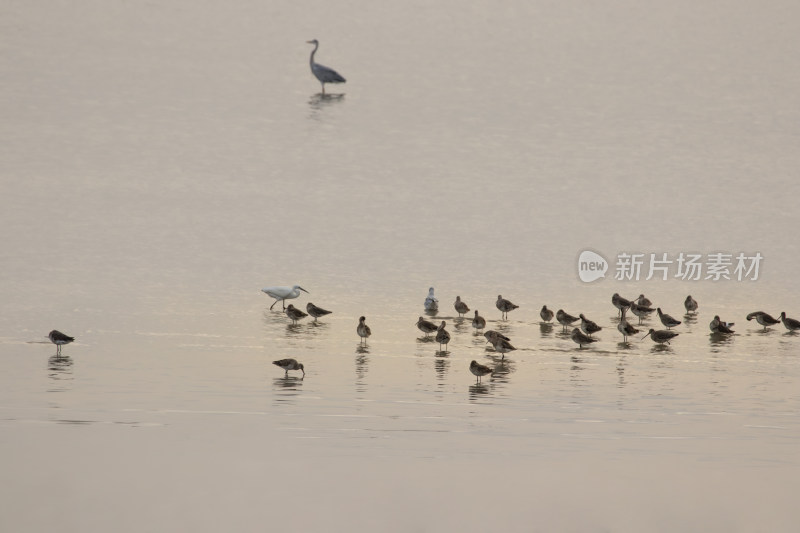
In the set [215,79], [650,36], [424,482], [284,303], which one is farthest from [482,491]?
[650,36]

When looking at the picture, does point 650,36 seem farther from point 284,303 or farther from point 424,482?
point 424,482

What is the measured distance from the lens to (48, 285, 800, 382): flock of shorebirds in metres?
22.3

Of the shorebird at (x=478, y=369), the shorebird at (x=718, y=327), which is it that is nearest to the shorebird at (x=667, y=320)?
the shorebird at (x=718, y=327)

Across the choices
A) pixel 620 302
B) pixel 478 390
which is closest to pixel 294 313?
pixel 478 390

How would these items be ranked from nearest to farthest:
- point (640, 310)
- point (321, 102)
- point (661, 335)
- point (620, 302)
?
point (661, 335) → point (640, 310) → point (620, 302) → point (321, 102)

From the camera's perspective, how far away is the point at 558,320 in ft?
81.3

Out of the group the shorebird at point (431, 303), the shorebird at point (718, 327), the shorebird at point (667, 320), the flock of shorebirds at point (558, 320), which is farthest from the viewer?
the shorebird at point (431, 303)

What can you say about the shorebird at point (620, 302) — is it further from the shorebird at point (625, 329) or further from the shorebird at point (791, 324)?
the shorebird at point (791, 324)

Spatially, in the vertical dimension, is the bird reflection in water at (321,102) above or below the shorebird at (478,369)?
above

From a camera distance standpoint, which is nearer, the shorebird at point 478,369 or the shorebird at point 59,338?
the shorebird at point 478,369

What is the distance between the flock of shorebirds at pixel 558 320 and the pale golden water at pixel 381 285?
323 millimetres

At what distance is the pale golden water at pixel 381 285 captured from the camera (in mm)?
14469

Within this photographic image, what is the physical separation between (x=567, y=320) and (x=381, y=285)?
16.9 ft

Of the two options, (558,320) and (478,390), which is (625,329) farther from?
(478,390)
